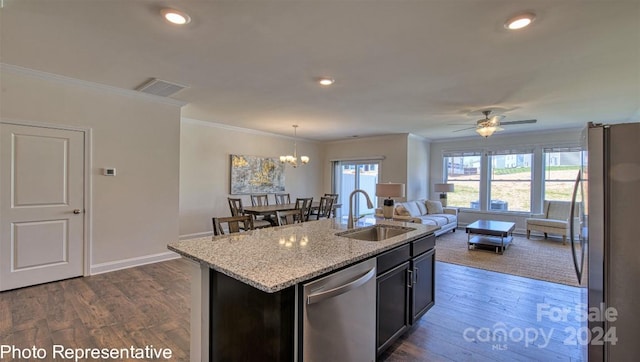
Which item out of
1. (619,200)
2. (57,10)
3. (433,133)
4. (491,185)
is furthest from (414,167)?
(57,10)

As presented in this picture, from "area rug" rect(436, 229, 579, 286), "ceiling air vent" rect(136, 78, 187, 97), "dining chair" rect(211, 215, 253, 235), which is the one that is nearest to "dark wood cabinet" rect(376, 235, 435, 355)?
"dining chair" rect(211, 215, 253, 235)

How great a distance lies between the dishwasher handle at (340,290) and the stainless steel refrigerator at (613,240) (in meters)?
1.34

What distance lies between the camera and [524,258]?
4.97 m

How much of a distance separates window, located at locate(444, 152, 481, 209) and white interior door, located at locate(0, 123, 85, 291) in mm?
8251

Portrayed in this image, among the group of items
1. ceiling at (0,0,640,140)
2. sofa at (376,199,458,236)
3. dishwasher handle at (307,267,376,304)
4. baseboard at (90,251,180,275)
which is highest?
ceiling at (0,0,640,140)

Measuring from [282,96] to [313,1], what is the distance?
89.5 inches

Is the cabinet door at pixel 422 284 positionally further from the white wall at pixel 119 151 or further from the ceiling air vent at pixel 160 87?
the white wall at pixel 119 151

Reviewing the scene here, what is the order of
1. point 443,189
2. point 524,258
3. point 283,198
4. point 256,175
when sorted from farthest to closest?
1. point 443,189
2. point 283,198
3. point 256,175
4. point 524,258

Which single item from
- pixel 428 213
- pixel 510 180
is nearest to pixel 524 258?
pixel 428 213

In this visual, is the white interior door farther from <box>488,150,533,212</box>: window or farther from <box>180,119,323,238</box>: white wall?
<box>488,150,533,212</box>: window

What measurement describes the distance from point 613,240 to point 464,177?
22.7 ft

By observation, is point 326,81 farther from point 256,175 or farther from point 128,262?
point 256,175

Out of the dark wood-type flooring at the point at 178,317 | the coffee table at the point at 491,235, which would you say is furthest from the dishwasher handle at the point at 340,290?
the coffee table at the point at 491,235

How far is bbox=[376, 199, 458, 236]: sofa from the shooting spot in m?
6.18
